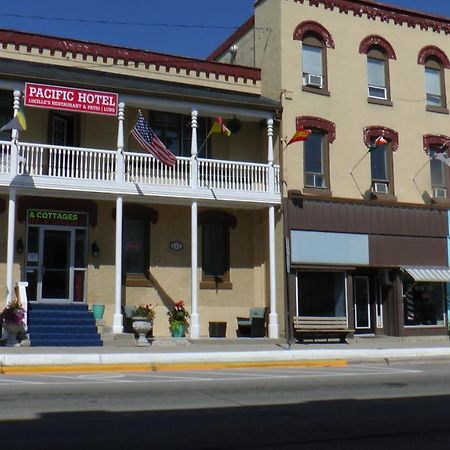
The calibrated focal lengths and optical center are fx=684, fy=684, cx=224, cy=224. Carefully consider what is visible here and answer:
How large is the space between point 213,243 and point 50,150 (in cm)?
608

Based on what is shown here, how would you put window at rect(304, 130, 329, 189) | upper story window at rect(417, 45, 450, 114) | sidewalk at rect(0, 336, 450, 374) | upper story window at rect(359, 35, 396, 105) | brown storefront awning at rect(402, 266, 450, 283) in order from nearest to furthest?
sidewalk at rect(0, 336, 450, 374) → brown storefront awning at rect(402, 266, 450, 283) → window at rect(304, 130, 329, 189) → upper story window at rect(359, 35, 396, 105) → upper story window at rect(417, 45, 450, 114)

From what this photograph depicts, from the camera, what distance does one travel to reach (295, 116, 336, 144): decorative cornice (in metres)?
22.5

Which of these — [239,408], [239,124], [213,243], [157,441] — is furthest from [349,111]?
[157,441]

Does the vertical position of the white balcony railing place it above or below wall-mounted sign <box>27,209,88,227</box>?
above

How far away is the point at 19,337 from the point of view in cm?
1767

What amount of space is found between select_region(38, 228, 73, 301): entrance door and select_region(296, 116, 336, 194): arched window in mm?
7885

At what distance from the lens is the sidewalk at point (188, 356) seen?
46.4 ft

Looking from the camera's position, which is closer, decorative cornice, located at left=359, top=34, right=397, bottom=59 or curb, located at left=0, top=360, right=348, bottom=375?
curb, located at left=0, top=360, right=348, bottom=375

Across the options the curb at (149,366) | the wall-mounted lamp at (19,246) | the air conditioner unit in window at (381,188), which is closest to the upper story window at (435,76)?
the air conditioner unit in window at (381,188)

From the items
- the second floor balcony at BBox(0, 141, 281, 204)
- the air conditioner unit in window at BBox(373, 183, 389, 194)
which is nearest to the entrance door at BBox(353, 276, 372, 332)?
the air conditioner unit in window at BBox(373, 183, 389, 194)

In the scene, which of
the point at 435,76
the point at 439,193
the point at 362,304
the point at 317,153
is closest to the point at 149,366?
the point at 362,304

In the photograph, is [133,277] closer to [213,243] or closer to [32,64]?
[213,243]

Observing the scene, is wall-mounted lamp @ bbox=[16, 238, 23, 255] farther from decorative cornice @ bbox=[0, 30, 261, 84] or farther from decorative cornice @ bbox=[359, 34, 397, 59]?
decorative cornice @ bbox=[359, 34, 397, 59]

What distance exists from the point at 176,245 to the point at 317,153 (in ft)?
18.6
